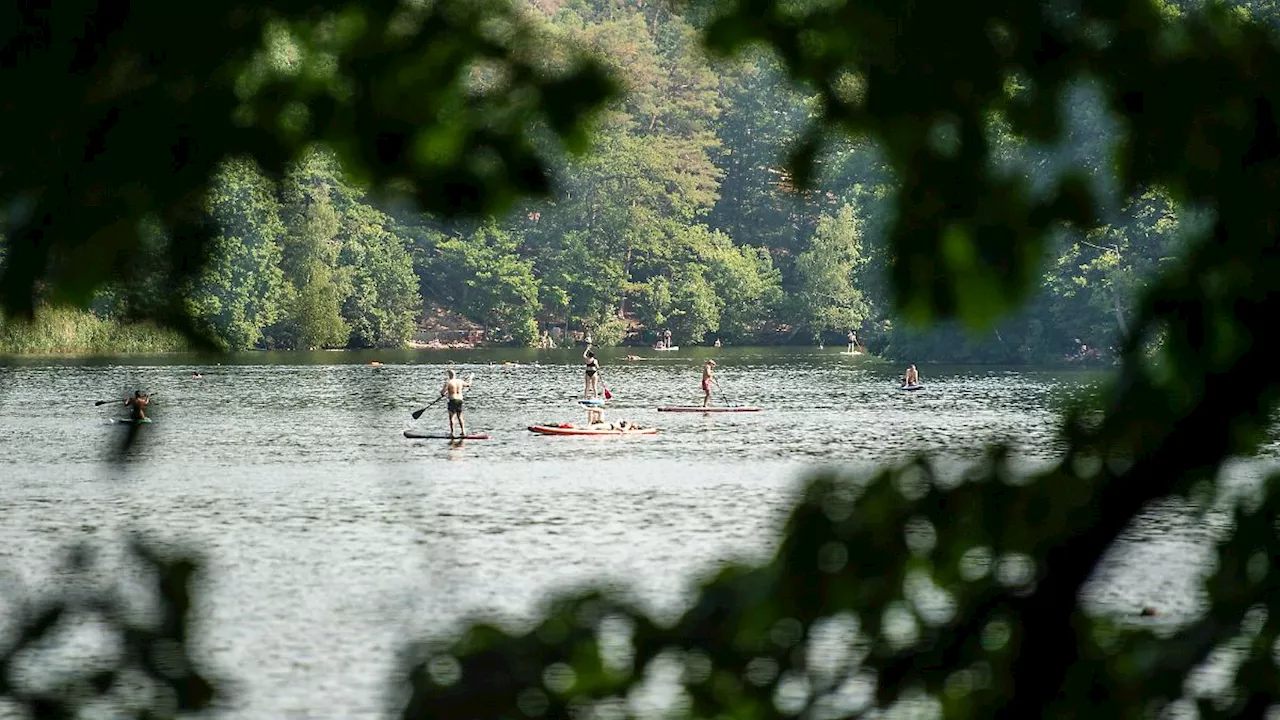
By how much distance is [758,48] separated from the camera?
1419 millimetres

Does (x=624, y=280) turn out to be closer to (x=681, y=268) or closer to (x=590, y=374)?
(x=681, y=268)

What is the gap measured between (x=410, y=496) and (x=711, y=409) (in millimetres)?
19988

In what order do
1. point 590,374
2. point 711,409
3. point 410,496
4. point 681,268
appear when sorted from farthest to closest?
point 681,268
point 590,374
point 711,409
point 410,496

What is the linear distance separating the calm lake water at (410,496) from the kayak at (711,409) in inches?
20.6

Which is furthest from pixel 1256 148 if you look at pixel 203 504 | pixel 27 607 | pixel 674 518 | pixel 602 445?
pixel 602 445

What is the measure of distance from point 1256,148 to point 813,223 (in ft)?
274

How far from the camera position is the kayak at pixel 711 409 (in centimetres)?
3919

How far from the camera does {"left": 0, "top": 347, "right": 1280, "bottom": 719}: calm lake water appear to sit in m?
1.78

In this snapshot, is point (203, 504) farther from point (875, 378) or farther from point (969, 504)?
point (875, 378)

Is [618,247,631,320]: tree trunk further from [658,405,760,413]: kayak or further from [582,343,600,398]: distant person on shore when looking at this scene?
[658,405,760,413]: kayak

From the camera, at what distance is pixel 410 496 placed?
771 inches

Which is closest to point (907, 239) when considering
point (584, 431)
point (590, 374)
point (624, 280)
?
point (584, 431)

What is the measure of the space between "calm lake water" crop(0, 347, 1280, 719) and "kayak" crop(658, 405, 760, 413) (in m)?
0.52

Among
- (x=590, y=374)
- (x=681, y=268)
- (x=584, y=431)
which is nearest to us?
(x=584, y=431)
